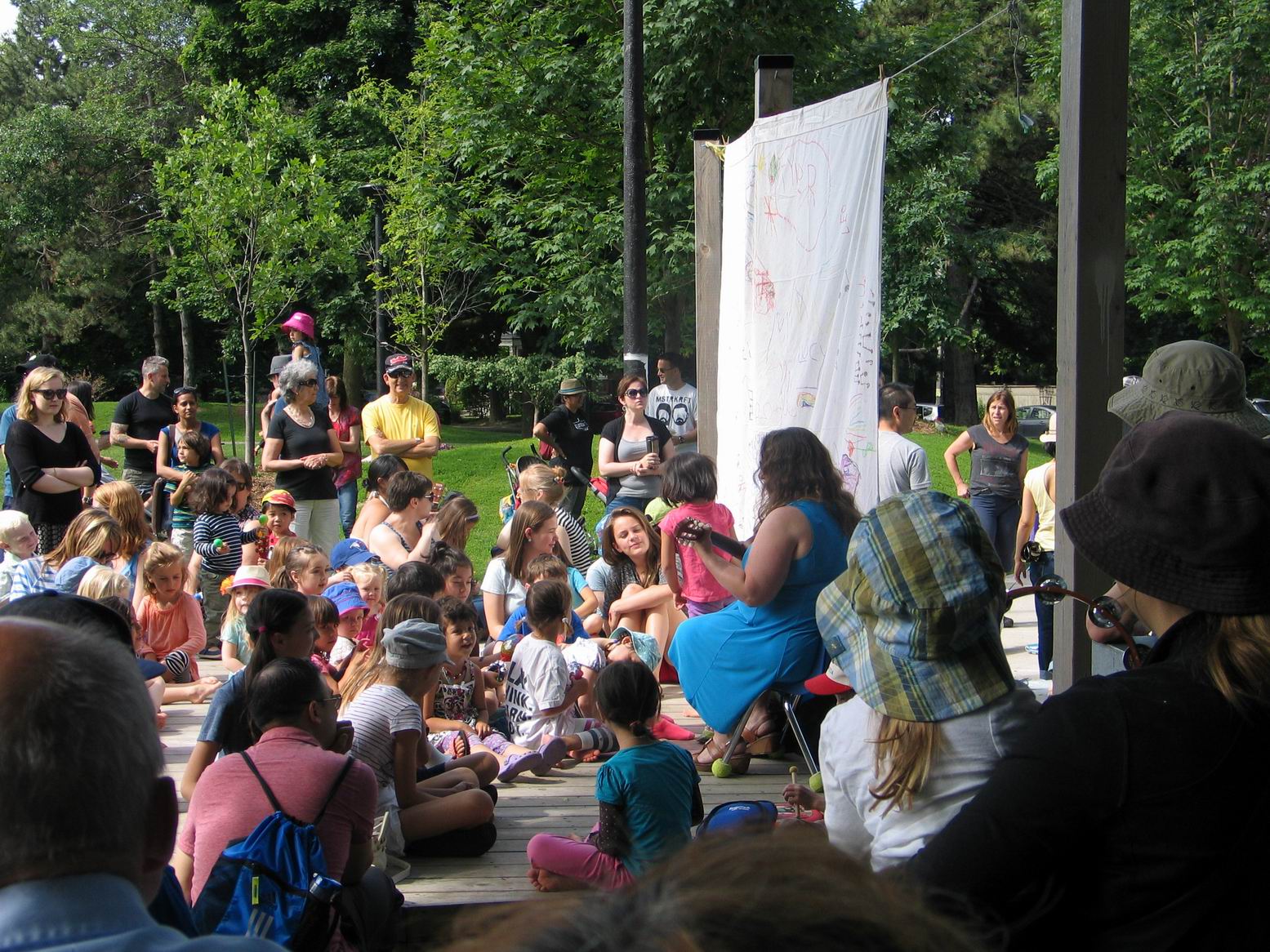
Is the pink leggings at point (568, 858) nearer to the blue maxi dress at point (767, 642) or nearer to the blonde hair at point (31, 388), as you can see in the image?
the blue maxi dress at point (767, 642)

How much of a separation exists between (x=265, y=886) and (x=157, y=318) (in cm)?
3884

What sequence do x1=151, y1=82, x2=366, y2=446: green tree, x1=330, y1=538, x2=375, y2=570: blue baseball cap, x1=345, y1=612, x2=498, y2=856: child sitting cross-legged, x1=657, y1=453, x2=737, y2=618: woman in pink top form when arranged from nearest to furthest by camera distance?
x1=345, y1=612, x2=498, y2=856: child sitting cross-legged < x1=657, y1=453, x2=737, y2=618: woman in pink top < x1=330, y1=538, x2=375, y2=570: blue baseball cap < x1=151, y1=82, x2=366, y2=446: green tree

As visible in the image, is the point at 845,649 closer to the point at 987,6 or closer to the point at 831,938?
the point at 831,938

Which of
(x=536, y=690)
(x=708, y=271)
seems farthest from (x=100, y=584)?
(x=708, y=271)

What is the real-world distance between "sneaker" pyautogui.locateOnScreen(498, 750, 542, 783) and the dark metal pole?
16.9ft

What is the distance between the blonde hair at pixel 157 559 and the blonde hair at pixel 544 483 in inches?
86.3

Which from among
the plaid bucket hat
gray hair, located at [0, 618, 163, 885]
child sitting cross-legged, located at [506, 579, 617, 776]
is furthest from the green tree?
gray hair, located at [0, 618, 163, 885]

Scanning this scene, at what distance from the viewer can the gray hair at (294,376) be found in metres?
8.37

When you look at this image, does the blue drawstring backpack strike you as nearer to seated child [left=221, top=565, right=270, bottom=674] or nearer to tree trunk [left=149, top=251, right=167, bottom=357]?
seated child [left=221, top=565, right=270, bottom=674]

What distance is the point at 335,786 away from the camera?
322 cm

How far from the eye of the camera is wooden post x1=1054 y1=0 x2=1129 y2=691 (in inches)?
135

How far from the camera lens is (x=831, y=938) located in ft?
2.28

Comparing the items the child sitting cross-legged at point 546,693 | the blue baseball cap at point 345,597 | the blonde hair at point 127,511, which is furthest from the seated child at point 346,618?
the blonde hair at point 127,511

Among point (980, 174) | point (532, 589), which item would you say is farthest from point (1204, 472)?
point (980, 174)
